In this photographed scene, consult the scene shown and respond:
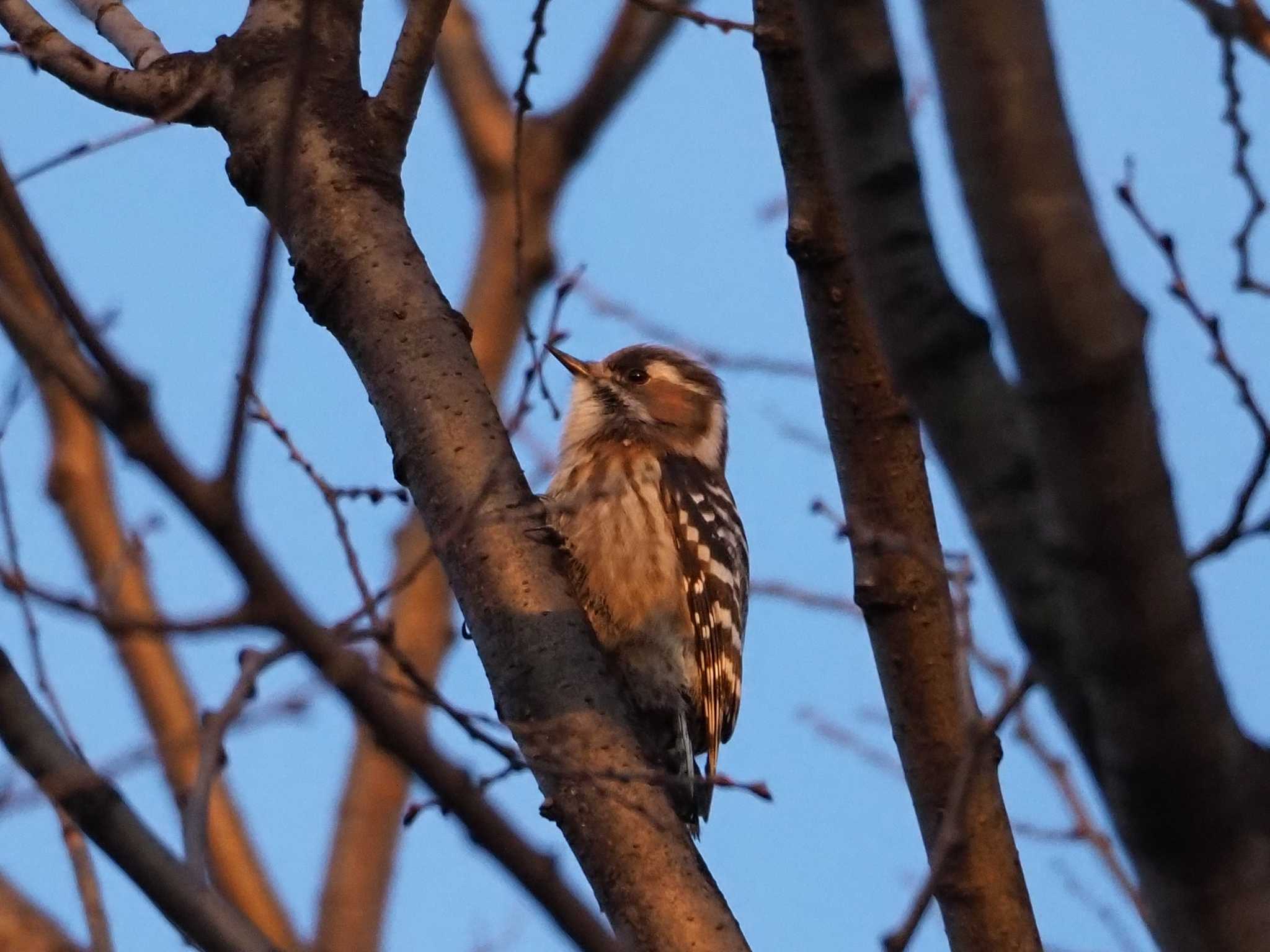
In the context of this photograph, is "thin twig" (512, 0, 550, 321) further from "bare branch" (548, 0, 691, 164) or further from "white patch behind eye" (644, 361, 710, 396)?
"bare branch" (548, 0, 691, 164)

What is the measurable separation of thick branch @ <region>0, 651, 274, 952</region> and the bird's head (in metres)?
4.17

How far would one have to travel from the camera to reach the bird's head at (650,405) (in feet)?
20.9

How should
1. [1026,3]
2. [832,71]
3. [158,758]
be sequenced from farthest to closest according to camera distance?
[158,758] → [832,71] → [1026,3]

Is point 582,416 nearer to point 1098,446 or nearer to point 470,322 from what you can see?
point 470,322

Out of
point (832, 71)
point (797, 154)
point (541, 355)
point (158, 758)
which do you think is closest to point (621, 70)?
point (541, 355)

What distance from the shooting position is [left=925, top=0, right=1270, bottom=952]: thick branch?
1.75 meters

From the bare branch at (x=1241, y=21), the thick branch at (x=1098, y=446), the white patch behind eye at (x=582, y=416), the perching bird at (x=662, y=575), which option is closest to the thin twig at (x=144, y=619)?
the thick branch at (x=1098, y=446)

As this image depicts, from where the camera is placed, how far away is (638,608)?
18.5 ft

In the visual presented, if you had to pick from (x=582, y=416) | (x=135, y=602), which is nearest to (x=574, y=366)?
(x=582, y=416)

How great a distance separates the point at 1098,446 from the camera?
5.76ft

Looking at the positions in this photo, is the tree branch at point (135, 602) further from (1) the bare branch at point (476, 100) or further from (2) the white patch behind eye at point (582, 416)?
(1) the bare branch at point (476, 100)

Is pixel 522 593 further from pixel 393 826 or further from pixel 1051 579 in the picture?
pixel 393 826

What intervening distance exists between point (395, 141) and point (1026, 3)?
249cm

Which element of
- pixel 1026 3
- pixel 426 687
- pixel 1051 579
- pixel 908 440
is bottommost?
pixel 1051 579
